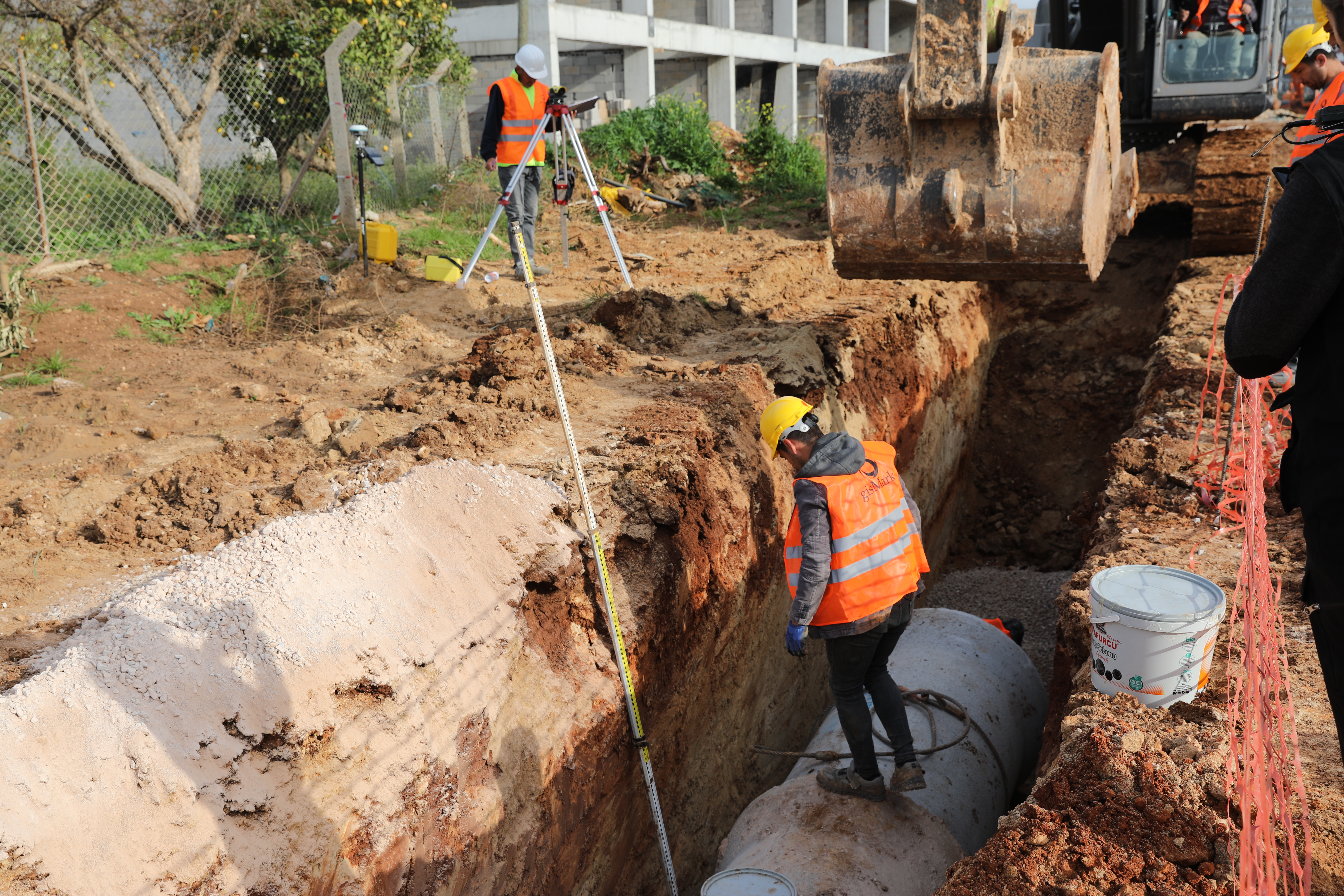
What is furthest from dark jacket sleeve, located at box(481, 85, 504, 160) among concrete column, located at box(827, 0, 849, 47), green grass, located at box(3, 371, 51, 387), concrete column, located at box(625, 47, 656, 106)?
concrete column, located at box(827, 0, 849, 47)

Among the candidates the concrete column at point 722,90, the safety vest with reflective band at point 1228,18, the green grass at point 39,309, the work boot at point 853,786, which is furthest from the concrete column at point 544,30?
the work boot at point 853,786

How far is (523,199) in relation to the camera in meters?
8.05

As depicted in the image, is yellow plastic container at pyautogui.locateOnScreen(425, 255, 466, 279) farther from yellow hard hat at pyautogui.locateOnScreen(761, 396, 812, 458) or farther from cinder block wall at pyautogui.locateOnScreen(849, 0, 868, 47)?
cinder block wall at pyautogui.locateOnScreen(849, 0, 868, 47)

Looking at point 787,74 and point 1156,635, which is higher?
point 787,74

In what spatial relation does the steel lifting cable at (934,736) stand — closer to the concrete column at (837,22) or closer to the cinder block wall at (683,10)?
the cinder block wall at (683,10)

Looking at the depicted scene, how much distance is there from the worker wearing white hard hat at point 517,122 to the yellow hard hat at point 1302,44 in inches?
207

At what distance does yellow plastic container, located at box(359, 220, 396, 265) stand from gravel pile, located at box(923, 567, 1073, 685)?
5953 mm

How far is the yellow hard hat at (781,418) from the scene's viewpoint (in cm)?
397

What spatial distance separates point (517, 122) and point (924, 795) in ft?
20.1

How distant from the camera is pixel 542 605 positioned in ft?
12.7

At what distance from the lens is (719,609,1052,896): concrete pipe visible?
3791mm

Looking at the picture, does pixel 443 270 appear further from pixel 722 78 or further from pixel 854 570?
pixel 722 78

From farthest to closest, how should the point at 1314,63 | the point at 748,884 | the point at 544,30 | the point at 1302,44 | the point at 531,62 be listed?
1. the point at 544,30
2. the point at 531,62
3. the point at 1302,44
4. the point at 1314,63
5. the point at 748,884

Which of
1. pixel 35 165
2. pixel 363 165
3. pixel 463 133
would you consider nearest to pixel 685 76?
pixel 463 133
